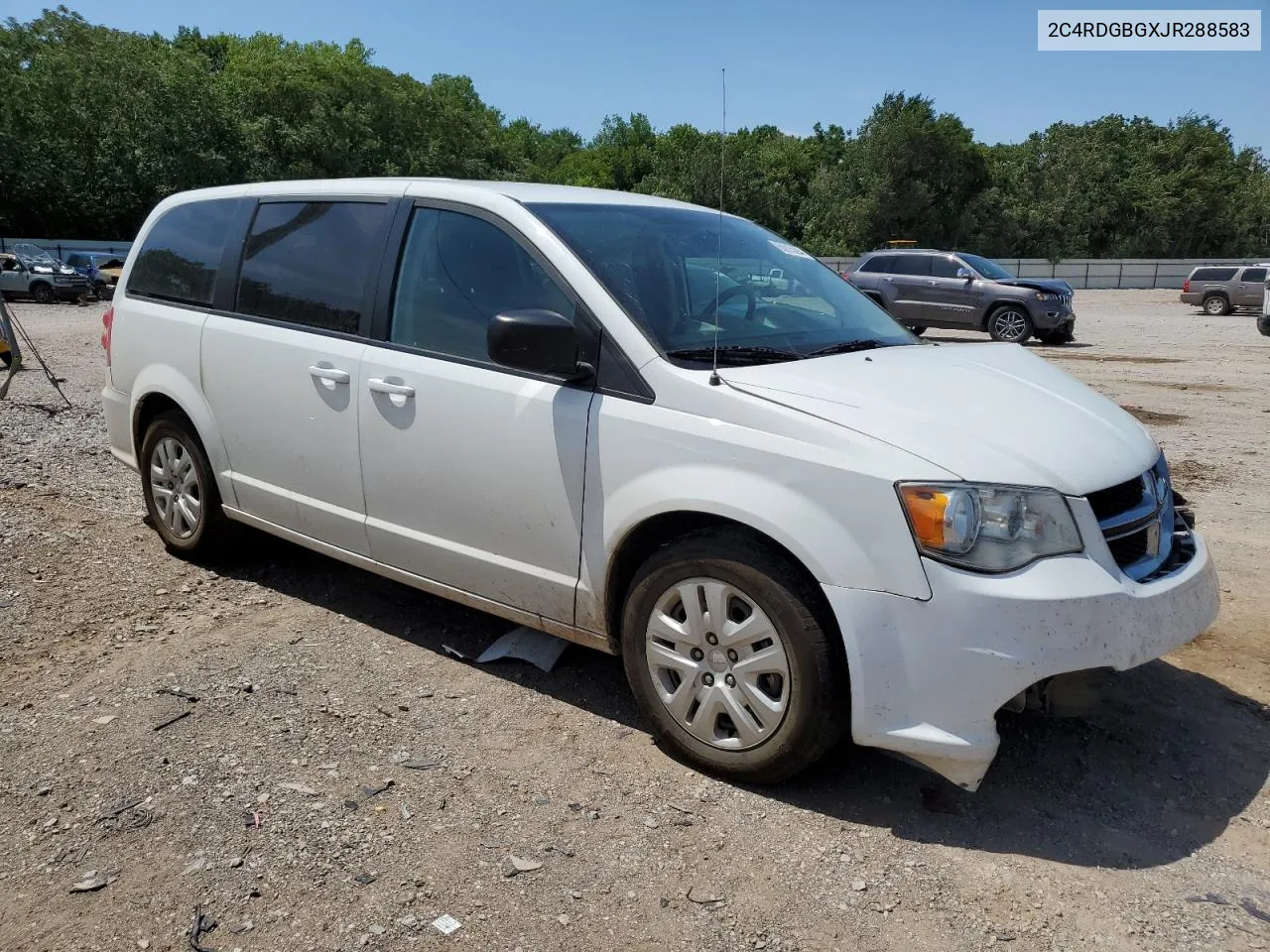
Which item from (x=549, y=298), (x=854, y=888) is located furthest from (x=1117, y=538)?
(x=549, y=298)

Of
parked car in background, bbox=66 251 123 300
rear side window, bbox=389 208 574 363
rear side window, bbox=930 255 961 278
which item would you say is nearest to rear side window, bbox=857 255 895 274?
rear side window, bbox=930 255 961 278

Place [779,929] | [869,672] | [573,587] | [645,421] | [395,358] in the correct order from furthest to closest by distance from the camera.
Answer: [395,358] < [573,587] < [645,421] < [869,672] < [779,929]

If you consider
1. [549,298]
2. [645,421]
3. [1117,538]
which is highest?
[549,298]

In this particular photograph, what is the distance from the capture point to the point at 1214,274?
3138 centimetres

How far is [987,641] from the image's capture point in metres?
2.77

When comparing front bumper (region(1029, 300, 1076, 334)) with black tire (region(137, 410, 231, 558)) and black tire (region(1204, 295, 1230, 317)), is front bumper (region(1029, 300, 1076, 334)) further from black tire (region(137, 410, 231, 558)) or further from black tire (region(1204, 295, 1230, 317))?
black tire (region(137, 410, 231, 558))

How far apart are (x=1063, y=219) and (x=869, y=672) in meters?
68.9

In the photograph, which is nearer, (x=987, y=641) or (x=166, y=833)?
(x=987, y=641)

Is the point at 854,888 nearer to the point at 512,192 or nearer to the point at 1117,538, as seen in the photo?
the point at 1117,538

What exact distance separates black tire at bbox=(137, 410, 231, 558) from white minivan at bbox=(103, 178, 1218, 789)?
15cm

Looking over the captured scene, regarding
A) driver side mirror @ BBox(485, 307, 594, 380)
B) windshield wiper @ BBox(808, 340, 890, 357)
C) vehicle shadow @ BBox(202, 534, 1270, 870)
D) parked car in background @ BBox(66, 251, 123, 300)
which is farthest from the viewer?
parked car in background @ BBox(66, 251, 123, 300)

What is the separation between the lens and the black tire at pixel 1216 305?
1221 inches

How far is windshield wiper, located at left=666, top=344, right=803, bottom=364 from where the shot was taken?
3379mm

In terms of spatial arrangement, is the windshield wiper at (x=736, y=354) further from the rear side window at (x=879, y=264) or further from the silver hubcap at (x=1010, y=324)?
the rear side window at (x=879, y=264)
